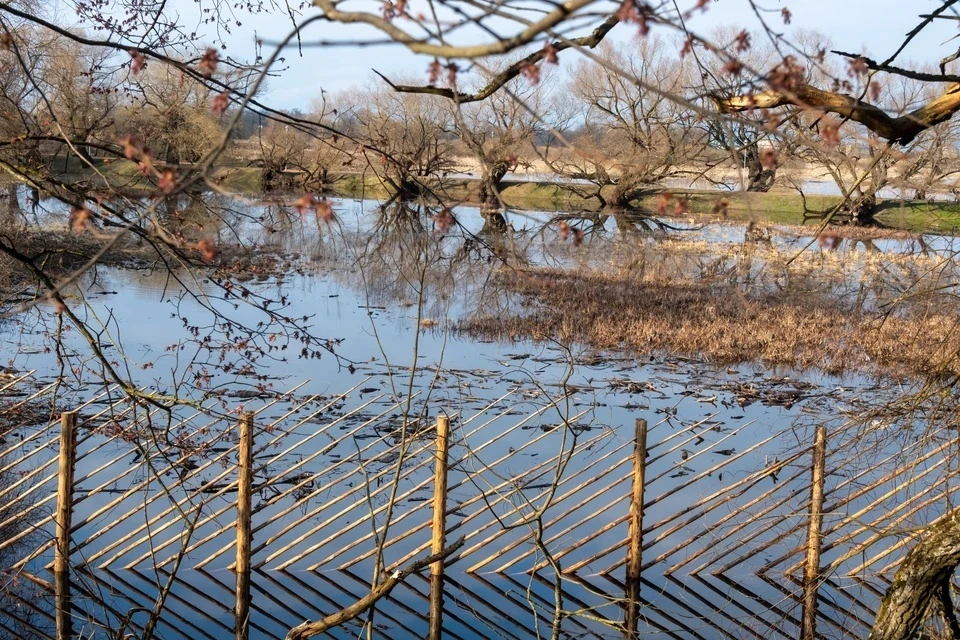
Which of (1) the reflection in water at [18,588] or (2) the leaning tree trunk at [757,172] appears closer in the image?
(2) the leaning tree trunk at [757,172]

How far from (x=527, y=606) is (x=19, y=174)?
179 inches

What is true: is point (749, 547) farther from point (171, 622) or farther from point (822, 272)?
point (822, 272)

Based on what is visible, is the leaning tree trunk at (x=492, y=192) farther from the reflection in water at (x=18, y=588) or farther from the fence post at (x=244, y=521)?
the reflection in water at (x=18, y=588)

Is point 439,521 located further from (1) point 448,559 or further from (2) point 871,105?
(2) point 871,105

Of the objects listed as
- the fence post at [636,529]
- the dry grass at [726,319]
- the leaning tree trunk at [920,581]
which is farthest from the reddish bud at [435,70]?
the dry grass at [726,319]

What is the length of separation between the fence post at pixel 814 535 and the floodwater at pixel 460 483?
108 millimetres

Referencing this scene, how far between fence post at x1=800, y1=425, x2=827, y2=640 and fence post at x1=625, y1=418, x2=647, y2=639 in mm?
1128

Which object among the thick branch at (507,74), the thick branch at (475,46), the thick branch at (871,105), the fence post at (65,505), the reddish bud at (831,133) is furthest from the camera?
the fence post at (65,505)

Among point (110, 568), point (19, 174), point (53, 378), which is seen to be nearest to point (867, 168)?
point (19, 174)

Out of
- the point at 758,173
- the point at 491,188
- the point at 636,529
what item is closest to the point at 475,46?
the point at 491,188

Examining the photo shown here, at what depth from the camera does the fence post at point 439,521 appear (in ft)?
20.8

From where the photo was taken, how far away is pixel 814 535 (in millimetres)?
6824

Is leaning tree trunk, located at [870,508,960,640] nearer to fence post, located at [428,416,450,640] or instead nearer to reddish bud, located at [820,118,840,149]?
fence post, located at [428,416,450,640]

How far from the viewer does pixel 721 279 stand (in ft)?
69.1
